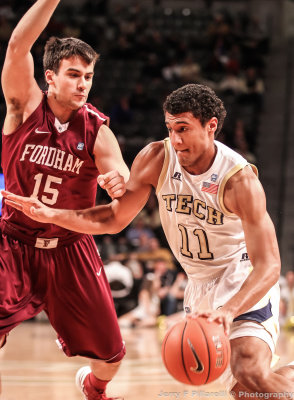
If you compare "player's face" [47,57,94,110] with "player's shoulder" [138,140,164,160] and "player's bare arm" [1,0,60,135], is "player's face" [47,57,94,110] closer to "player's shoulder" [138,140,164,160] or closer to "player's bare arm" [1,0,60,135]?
"player's bare arm" [1,0,60,135]

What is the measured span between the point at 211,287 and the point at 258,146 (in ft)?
42.7

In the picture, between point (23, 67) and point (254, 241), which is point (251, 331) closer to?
point (254, 241)

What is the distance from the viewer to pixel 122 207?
451 cm

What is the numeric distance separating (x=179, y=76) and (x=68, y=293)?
13241 millimetres

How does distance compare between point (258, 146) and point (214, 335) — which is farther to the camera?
point (258, 146)

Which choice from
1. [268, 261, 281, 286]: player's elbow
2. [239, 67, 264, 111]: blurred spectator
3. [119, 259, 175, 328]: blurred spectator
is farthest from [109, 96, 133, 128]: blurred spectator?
[268, 261, 281, 286]: player's elbow

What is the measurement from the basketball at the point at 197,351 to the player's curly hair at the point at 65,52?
2.04 metres

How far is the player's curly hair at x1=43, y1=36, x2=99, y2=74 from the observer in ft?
15.0

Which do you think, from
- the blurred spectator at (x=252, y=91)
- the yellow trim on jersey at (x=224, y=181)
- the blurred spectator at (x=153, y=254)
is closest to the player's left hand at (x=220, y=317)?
the yellow trim on jersey at (x=224, y=181)

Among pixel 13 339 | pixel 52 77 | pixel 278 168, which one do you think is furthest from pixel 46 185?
pixel 278 168

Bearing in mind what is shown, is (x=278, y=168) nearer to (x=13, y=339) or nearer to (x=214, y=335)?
(x=13, y=339)

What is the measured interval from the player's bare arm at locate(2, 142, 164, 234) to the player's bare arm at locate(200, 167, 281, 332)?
0.61 meters

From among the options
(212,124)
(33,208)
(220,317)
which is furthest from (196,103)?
(220,317)

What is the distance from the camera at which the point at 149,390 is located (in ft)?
21.2
